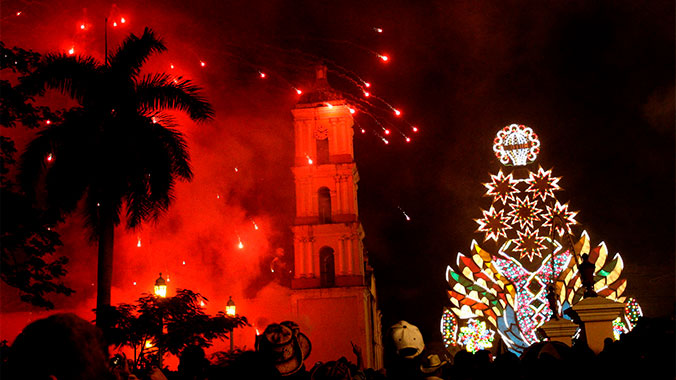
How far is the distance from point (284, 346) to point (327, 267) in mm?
30971

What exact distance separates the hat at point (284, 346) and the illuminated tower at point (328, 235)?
2770 centimetres

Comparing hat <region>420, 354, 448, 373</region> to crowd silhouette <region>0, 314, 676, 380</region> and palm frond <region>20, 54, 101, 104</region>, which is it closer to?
crowd silhouette <region>0, 314, 676, 380</region>

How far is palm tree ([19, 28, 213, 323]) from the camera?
13.8m

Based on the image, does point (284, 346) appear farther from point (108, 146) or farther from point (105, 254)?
point (108, 146)

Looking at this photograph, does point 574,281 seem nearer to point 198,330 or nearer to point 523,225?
point 523,225

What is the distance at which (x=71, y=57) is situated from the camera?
47.3ft

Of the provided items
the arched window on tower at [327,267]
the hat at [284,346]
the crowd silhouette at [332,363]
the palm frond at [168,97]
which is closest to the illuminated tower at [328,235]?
the arched window on tower at [327,267]

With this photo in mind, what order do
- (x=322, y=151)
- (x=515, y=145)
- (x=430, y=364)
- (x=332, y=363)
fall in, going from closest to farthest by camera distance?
(x=430, y=364) → (x=332, y=363) → (x=322, y=151) → (x=515, y=145)

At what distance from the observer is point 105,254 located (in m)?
13.9

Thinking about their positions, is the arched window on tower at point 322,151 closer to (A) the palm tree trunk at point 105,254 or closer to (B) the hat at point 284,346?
(A) the palm tree trunk at point 105,254

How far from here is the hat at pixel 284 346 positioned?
6219mm

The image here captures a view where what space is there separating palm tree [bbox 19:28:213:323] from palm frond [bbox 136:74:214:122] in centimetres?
2

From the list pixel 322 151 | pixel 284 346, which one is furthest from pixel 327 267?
pixel 284 346

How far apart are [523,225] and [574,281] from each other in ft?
14.8
